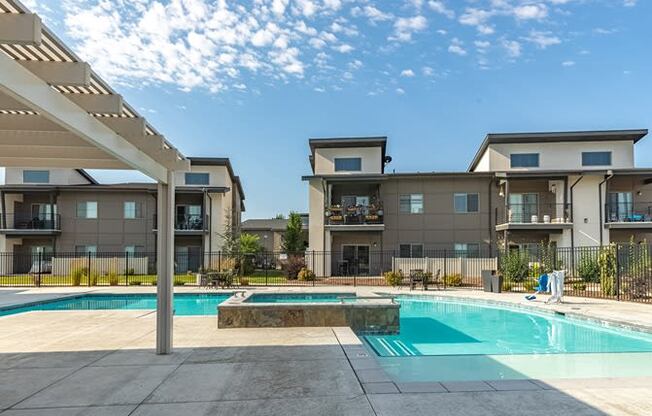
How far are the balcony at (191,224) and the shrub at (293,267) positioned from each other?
6.71m

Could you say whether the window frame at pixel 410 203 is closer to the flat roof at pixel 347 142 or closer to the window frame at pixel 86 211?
the flat roof at pixel 347 142

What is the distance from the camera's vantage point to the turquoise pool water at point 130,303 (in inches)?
589

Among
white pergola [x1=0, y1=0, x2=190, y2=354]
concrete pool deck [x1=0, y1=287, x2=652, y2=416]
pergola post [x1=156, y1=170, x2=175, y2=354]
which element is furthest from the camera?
pergola post [x1=156, y1=170, x2=175, y2=354]

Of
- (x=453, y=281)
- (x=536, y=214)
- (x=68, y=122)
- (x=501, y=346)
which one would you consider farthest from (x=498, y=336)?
(x=536, y=214)

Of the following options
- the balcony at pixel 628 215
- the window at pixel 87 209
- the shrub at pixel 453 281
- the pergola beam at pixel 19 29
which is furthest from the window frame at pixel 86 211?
the balcony at pixel 628 215

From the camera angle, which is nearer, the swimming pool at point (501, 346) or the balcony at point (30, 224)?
the swimming pool at point (501, 346)

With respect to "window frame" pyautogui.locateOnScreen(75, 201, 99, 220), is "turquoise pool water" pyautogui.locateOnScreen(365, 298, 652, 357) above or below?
below

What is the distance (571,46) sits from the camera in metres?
14.4

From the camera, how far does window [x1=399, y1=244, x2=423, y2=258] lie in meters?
27.0

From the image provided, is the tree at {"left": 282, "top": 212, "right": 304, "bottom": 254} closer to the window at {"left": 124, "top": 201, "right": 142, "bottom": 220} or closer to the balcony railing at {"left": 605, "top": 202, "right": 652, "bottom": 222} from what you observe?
the window at {"left": 124, "top": 201, "right": 142, "bottom": 220}

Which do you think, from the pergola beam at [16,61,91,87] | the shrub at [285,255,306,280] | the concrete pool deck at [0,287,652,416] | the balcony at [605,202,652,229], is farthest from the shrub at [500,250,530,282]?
the pergola beam at [16,61,91,87]

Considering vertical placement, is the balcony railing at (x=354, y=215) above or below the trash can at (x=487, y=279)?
above

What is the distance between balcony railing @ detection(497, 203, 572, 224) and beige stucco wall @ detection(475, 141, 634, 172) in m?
2.40

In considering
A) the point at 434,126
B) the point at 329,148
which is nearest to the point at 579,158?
the point at 434,126
